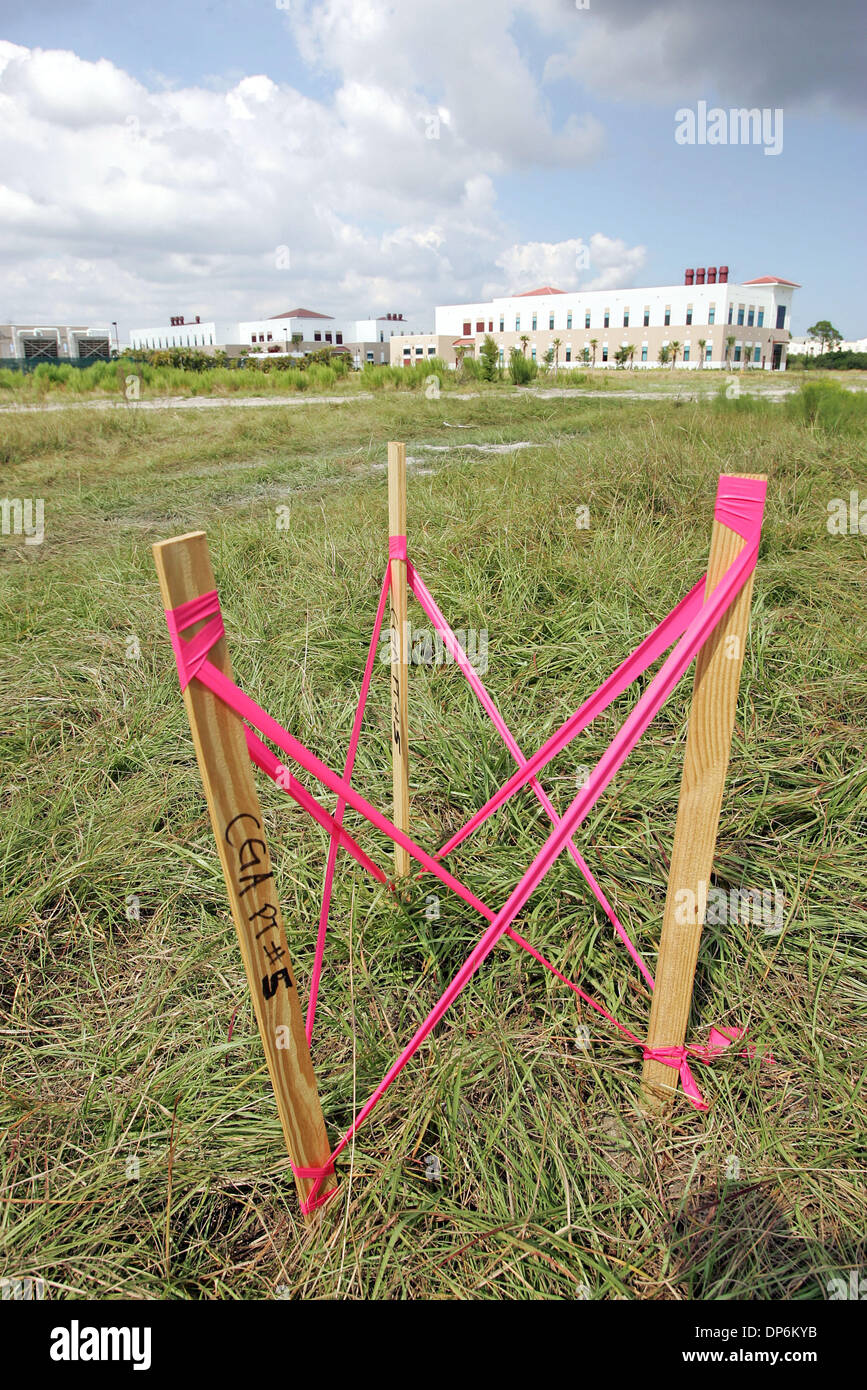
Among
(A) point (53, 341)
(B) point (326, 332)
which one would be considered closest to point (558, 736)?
(A) point (53, 341)

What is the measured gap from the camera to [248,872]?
45.3 inches

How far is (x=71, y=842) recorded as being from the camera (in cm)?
250

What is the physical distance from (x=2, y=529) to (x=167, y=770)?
4.68 m

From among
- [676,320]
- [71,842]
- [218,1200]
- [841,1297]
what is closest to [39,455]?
[71,842]

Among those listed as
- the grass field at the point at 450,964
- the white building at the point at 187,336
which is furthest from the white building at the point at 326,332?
the grass field at the point at 450,964

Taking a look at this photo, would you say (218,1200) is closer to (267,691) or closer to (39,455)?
(267,691)

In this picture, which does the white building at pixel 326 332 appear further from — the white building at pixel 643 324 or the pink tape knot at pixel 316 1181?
the pink tape knot at pixel 316 1181

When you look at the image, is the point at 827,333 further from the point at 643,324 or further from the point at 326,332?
the point at 326,332

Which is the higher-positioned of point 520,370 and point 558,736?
point 520,370

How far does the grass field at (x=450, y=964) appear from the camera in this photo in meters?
1.43

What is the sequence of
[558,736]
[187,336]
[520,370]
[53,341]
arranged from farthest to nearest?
[187,336], [53,341], [520,370], [558,736]

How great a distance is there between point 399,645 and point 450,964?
2.93ft

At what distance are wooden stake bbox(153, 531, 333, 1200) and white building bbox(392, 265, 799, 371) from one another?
62.6 m
